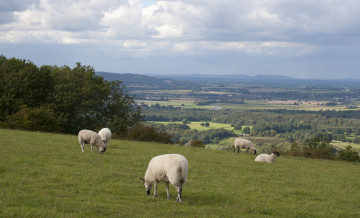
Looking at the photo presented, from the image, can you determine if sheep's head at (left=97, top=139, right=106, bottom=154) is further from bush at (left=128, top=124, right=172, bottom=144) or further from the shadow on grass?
bush at (left=128, top=124, right=172, bottom=144)

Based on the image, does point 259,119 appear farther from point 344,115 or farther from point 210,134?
point 210,134

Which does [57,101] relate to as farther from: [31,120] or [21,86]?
[31,120]

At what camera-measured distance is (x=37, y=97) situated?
165 feet

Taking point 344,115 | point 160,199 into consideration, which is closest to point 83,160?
point 160,199

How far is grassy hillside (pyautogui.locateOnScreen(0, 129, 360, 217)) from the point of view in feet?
37.9

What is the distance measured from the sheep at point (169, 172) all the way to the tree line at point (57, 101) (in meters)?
30.6

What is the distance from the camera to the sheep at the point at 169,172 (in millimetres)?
12867

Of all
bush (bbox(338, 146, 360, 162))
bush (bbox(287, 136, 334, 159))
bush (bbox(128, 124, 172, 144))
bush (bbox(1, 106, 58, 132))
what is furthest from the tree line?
bush (bbox(338, 146, 360, 162))

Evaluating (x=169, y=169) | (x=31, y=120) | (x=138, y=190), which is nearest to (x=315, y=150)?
(x=138, y=190)

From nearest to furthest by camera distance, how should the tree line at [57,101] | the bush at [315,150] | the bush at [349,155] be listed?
the bush at [315,150] → the bush at [349,155] → the tree line at [57,101]

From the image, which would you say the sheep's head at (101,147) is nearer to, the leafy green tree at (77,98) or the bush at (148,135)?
the bush at (148,135)

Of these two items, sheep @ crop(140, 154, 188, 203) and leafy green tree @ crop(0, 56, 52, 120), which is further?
leafy green tree @ crop(0, 56, 52, 120)

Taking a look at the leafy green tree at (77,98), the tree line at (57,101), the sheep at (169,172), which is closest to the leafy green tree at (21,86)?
the tree line at (57,101)

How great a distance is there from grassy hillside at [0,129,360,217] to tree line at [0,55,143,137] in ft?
69.2
